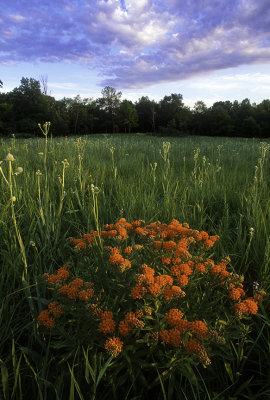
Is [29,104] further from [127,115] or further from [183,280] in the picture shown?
[183,280]

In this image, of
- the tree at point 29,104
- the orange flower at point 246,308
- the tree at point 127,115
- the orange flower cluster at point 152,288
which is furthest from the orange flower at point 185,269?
the tree at point 127,115

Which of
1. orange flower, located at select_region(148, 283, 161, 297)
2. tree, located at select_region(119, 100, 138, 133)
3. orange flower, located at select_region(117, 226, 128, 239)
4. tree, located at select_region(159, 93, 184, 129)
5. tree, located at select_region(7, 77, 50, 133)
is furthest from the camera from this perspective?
tree, located at select_region(119, 100, 138, 133)

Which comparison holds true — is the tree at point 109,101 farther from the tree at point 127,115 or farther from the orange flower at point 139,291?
the orange flower at point 139,291

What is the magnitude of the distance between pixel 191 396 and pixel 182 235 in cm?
73

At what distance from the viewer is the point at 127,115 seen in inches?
2229

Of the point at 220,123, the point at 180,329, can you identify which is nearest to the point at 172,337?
the point at 180,329

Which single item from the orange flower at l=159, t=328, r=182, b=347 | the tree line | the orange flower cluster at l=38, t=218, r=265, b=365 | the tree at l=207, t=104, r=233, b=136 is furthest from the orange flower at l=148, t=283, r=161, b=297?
the tree at l=207, t=104, r=233, b=136

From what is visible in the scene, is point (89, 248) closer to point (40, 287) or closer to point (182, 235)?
point (40, 287)

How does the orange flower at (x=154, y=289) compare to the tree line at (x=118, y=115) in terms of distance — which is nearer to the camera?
the orange flower at (x=154, y=289)

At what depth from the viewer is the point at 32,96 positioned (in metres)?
48.6

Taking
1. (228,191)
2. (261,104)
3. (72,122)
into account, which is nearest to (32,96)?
(72,122)

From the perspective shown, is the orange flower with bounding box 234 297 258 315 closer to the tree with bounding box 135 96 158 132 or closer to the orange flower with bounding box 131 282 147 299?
the orange flower with bounding box 131 282 147 299

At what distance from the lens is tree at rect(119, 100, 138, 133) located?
5650 centimetres

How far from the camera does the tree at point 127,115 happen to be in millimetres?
56500
